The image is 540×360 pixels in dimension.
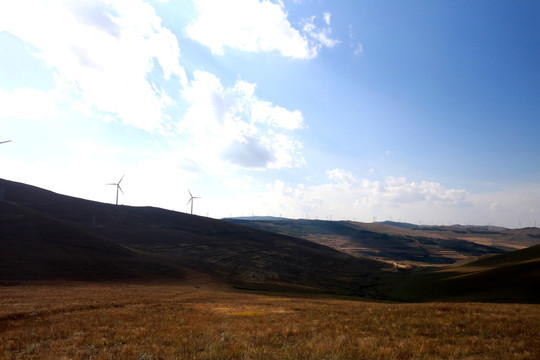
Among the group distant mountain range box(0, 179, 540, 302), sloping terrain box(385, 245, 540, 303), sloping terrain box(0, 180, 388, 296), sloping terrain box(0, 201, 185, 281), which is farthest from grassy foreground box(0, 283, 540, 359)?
sloping terrain box(0, 180, 388, 296)

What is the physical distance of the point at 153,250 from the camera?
5399 inches

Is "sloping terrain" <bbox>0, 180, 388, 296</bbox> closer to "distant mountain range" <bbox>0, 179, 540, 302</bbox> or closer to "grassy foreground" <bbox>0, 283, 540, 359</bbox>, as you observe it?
"distant mountain range" <bbox>0, 179, 540, 302</bbox>

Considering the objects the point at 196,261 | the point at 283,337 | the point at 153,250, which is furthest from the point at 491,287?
the point at 153,250

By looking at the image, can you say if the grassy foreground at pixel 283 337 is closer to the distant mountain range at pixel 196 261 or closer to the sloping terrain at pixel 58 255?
the distant mountain range at pixel 196 261

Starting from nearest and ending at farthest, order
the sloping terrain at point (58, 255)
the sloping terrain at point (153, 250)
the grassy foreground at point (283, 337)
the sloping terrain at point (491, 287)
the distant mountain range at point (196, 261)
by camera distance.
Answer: the grassy foreground at point (283, 337)
the sloping terrain at point (491, 287)
the distant mountain range at point (196, 261)
the sloping terrain at point (58, 255)
the sloping terrain at point (153, 250)

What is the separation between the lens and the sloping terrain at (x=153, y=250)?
9575 centimetres

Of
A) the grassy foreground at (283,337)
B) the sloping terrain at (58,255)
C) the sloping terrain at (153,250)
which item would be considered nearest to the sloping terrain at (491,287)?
the sloping terrain at (153,250)

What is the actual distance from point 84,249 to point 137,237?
48886 mm

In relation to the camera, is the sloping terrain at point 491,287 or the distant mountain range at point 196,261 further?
the distant mountain range at point 196,261

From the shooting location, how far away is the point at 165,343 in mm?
16859

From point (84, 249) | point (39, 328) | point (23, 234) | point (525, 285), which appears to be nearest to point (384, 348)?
point (39, 328)

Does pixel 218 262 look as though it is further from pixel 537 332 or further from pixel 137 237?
pixel 537 332

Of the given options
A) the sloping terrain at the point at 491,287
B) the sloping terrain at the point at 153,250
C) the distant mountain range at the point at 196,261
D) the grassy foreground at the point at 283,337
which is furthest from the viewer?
the sloping terrain at the point at 153,250

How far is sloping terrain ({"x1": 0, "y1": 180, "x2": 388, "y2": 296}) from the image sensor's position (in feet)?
314
